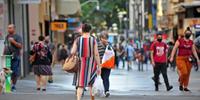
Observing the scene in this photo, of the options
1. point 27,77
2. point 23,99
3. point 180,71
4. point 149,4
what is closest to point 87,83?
point 23,99

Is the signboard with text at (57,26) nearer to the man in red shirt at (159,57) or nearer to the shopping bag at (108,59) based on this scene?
the man in red shirt at (159,57)

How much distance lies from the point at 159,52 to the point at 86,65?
5.31 m

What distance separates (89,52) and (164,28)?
55271 millimetres

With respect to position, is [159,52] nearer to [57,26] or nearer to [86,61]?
[86,61]

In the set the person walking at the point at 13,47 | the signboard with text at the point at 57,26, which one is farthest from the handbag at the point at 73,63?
the signboard with text at the point at 57,26

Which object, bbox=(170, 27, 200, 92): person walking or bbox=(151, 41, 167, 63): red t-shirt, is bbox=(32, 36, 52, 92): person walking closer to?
bbox=(151, 41, 167, 63): red t-shirt

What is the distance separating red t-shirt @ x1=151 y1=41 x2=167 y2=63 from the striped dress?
5151 millimetres

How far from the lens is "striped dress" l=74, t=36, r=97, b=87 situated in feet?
44.4

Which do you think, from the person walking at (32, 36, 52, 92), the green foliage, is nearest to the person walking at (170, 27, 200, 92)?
the person walking at (32, 36, 52, 92)

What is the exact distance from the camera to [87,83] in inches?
534

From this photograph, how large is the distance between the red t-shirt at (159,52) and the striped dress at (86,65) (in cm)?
515

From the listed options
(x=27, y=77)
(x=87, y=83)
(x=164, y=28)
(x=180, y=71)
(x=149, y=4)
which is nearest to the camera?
(x=87, y=83)

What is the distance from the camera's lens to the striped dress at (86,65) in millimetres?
13547

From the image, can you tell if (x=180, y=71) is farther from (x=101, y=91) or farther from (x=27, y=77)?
(x=27, y=77)
